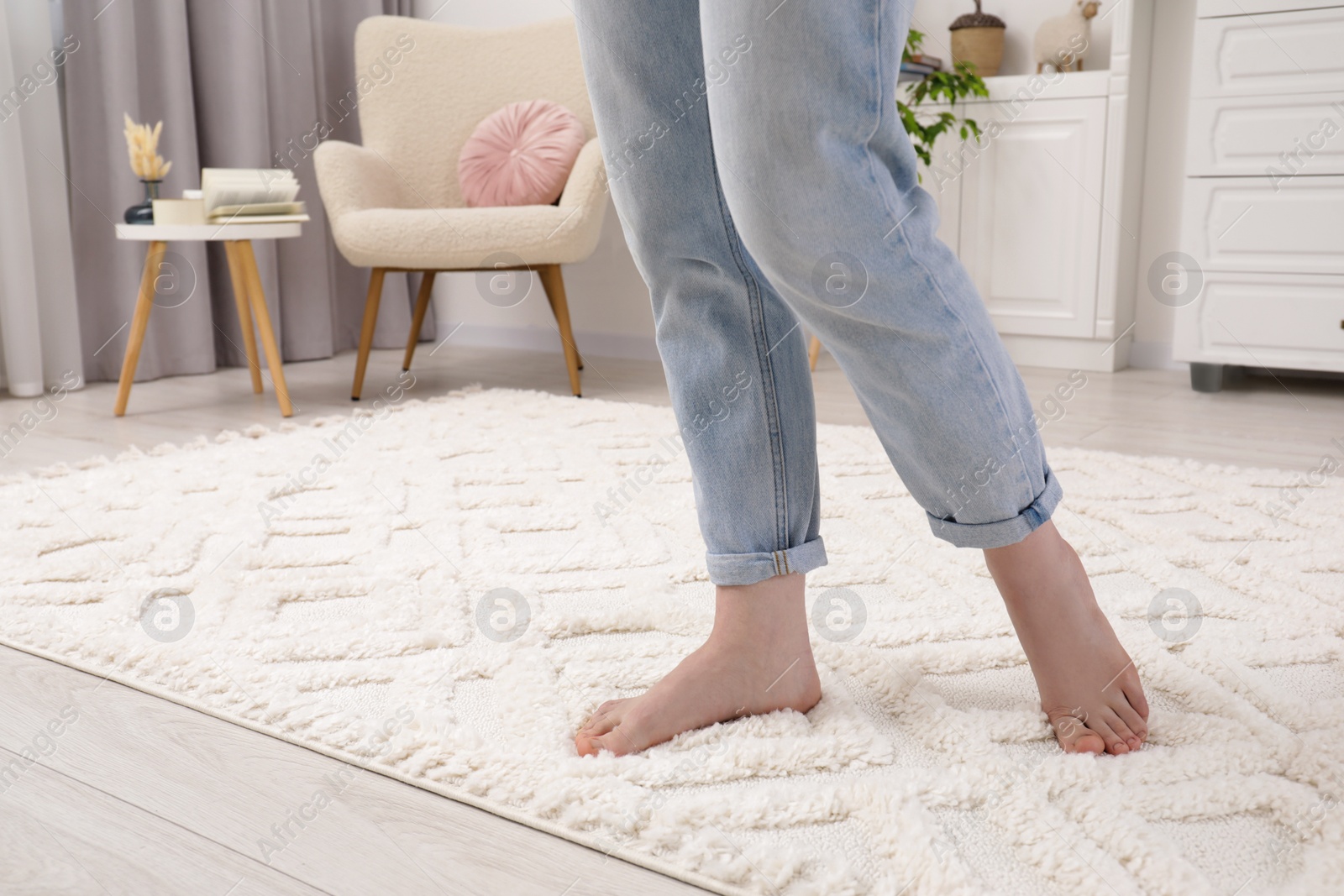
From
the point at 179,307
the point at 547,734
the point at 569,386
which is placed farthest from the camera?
the point at 179,307

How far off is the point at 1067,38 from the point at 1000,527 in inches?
83.8

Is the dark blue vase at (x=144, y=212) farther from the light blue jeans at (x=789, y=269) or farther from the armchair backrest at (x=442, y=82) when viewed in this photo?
the light blue jeans at (x=789, y=269)

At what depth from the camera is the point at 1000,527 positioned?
570 mm

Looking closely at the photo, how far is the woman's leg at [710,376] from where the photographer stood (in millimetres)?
593

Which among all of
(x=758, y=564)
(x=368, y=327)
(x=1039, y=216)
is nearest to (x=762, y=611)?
(x=758, y=564)

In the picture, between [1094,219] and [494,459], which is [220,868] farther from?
[1094,219]

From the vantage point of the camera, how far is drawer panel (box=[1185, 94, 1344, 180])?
1.91 meters

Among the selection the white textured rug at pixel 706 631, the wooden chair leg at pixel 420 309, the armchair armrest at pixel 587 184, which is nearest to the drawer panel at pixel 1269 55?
the white textured rug at pixel 706 631

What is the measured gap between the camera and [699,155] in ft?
1.98

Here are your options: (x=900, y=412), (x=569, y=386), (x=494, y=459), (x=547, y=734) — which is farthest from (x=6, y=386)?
(x=900, y=412)

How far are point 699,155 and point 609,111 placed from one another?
6 cm

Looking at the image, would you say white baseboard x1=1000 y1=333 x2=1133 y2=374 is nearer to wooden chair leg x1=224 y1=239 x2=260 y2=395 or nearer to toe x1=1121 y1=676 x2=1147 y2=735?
wooden chair leg x1=224 y1=239 x2=260 y2=395

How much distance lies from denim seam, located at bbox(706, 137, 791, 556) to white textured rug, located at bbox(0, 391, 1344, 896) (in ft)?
0.46

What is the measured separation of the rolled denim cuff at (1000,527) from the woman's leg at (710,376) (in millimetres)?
101
